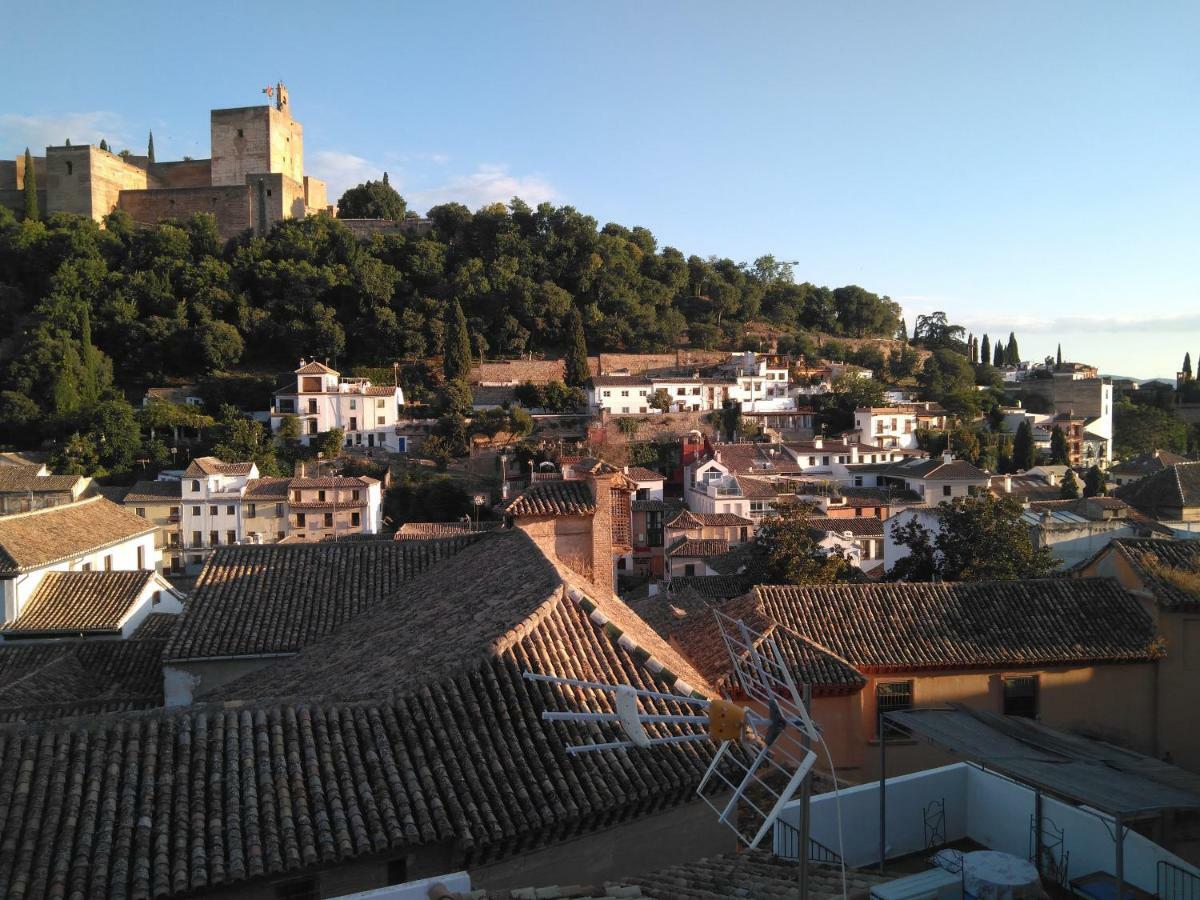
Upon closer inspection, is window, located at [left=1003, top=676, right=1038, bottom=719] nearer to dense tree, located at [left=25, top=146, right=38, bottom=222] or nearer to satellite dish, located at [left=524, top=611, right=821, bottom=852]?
satellite dish, located at [left=524, top=611, right=821, bottom=852]

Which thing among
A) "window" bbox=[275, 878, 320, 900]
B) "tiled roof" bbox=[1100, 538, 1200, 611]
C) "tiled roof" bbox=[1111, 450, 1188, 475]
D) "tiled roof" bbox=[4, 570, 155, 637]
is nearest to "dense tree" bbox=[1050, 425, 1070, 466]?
"tiled roof" bbox=[1111, 450, 1188, 475]

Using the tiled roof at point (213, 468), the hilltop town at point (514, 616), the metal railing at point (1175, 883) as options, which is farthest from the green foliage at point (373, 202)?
the metal railing at point (1175, 883)

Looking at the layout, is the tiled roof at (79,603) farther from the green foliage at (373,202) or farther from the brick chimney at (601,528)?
the green foliage at (373,202)

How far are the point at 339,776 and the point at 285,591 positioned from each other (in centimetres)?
600

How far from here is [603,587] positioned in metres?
10.9

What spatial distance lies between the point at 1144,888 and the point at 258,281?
58.7 m

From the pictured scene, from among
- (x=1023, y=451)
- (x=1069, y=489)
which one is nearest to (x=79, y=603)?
(x=1069, y=489)

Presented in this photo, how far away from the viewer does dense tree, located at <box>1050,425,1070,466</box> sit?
4997 cm

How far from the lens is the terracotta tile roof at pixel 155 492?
121 ft

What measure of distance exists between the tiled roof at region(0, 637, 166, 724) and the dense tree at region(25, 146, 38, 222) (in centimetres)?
5586

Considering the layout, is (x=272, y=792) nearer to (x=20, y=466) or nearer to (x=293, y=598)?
(x=293, y=598)

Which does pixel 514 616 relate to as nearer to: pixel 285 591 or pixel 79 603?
pixel 285 591

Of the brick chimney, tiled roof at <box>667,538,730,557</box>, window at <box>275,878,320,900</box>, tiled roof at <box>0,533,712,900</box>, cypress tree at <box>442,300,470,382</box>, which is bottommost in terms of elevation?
tiled roof at <box>667,538,730,557</box>

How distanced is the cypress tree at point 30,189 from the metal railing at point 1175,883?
227 feet
